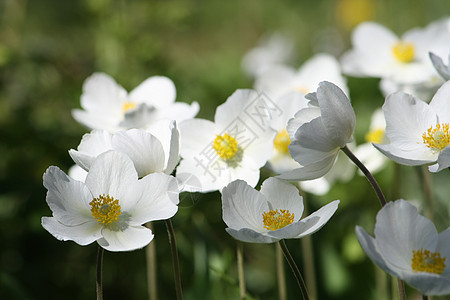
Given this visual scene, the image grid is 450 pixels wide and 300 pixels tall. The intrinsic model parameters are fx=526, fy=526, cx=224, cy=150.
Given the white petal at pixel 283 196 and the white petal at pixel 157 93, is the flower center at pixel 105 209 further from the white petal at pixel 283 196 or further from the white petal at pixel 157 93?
the white petal at pixel 157 93

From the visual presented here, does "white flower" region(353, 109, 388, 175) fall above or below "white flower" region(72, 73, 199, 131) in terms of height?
below

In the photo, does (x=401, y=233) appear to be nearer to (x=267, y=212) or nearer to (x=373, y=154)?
(x=267, y=212)

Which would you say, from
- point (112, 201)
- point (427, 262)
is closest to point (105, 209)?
point (112, 201)

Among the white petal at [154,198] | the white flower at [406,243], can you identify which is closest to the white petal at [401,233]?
the white flower at [406,243]

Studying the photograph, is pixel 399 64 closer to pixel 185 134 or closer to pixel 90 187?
pixel 185 134

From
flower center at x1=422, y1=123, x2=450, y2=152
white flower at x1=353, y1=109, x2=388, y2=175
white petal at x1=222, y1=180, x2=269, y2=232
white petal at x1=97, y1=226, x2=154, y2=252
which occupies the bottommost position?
white petal at x1=97, y1=226, x2=154, y2=252

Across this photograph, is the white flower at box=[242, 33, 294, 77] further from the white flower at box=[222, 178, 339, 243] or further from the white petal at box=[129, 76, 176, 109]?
the white flower at box=[222, 178, 339, 243]

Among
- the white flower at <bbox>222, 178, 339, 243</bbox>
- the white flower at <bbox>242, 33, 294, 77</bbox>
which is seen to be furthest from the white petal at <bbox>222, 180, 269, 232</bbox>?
the white flower at <bbox>242, 33, 294, 77</bbox>
